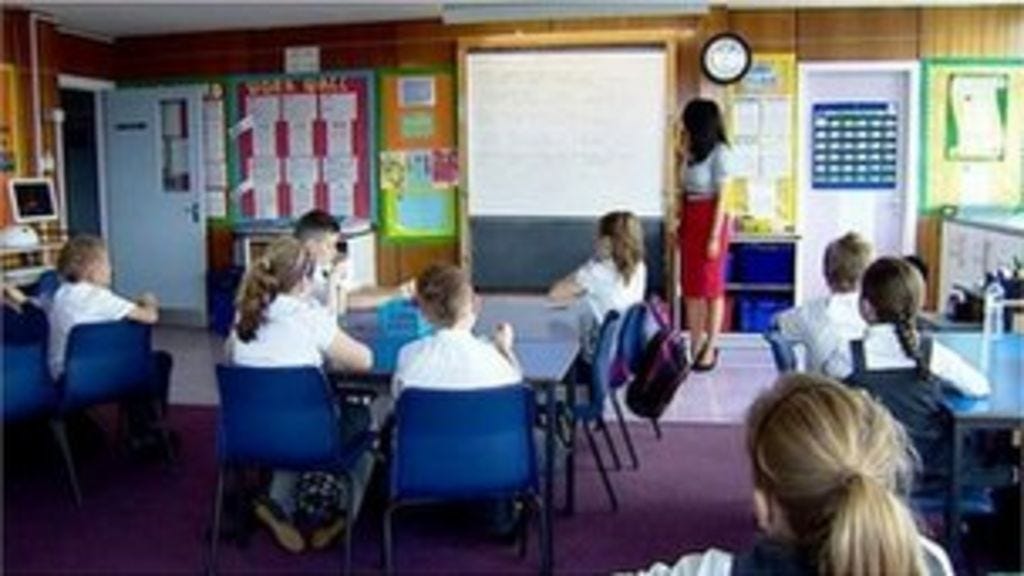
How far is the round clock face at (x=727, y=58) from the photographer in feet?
24.7

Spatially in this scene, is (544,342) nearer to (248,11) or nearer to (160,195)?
(248,11)

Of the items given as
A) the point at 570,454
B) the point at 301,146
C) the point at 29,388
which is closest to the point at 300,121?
the point at 301,146

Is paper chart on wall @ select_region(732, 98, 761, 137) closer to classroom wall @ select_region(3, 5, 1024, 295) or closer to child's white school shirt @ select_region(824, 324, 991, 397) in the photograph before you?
classroom wall @ select_region(3, 5, 1024, 295)

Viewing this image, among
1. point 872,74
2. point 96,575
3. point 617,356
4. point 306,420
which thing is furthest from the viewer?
point 872,74

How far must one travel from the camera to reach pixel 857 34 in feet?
24.8

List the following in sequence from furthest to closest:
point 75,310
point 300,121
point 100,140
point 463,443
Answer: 1. point 100,140
2. point 300,121
3. point 75,310
4. point 463,443

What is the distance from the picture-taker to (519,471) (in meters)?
3.13

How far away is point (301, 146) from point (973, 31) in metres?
4.94

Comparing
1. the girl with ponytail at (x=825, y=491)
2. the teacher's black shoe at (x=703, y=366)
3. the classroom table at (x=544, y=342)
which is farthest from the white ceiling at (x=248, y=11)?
the girl with ponytail at (x=825, y=491)

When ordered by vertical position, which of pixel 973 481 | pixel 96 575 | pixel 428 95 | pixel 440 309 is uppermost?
pixel 428 95

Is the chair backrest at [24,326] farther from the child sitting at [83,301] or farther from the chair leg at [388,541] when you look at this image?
A: the chair leg at [388,541]

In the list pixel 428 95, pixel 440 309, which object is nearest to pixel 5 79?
pixel 428 95

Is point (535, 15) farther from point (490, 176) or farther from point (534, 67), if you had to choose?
point (490, 176)

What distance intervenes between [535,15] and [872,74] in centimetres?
250
